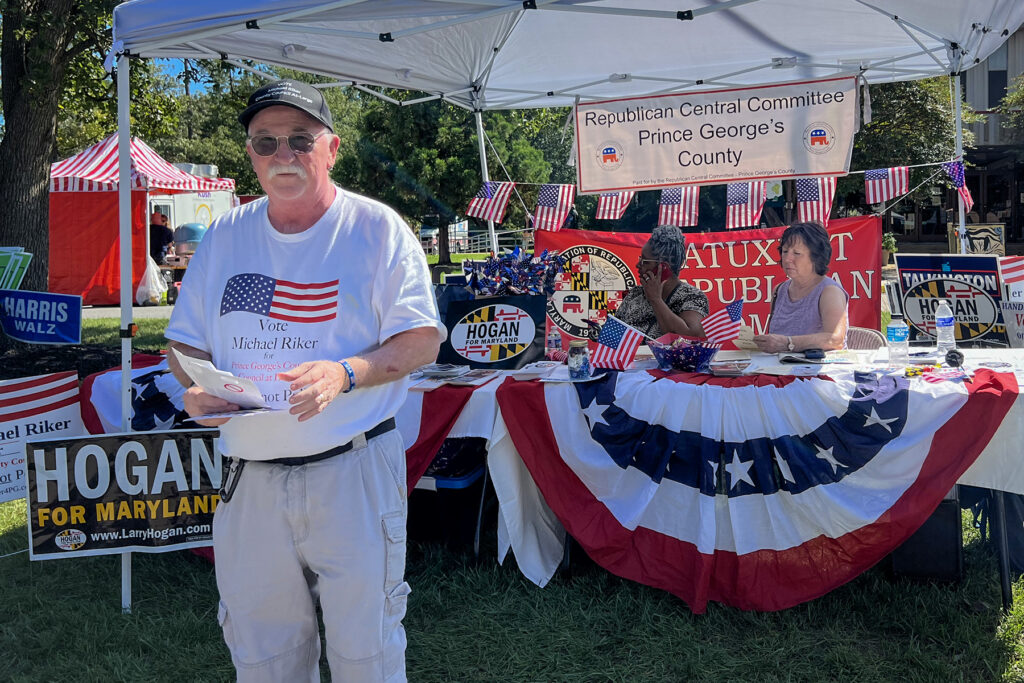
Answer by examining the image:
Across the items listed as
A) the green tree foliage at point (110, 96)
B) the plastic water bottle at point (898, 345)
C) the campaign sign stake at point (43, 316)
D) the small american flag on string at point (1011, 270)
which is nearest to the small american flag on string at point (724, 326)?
the plastic water bottle at point (898, 345)

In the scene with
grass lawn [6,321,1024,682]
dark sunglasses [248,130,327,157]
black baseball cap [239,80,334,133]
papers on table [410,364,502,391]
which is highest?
black baseball cap [239,80,334,133]

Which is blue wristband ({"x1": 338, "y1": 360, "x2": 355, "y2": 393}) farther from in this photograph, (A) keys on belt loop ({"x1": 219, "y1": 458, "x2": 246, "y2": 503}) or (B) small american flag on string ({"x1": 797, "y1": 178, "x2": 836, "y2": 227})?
(B) small american flag on string ({"x1": 797, "y1": 178, "x2": 836, "y2": 227})

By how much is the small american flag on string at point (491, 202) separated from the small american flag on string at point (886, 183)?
3051 mm

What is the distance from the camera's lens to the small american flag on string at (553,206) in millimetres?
7324

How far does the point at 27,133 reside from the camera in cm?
891

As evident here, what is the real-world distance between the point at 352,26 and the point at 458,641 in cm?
359

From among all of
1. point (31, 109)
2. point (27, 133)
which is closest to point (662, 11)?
point (31, 109)

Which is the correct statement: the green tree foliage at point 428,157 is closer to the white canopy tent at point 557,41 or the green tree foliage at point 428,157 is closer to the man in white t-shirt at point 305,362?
the white canopy tent at point 557,41

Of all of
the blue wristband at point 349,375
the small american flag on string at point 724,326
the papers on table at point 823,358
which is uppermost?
the small american flag on string at point 724,326

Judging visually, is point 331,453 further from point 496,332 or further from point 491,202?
point 491,202

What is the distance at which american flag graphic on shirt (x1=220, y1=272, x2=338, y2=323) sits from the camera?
1.89m

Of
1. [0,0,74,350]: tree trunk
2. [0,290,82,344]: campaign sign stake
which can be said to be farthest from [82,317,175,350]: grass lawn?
[0,290,82,344]: campaign sign stake

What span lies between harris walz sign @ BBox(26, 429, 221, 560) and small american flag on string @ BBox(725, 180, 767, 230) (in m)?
5.34

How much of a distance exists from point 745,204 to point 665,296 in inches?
126
